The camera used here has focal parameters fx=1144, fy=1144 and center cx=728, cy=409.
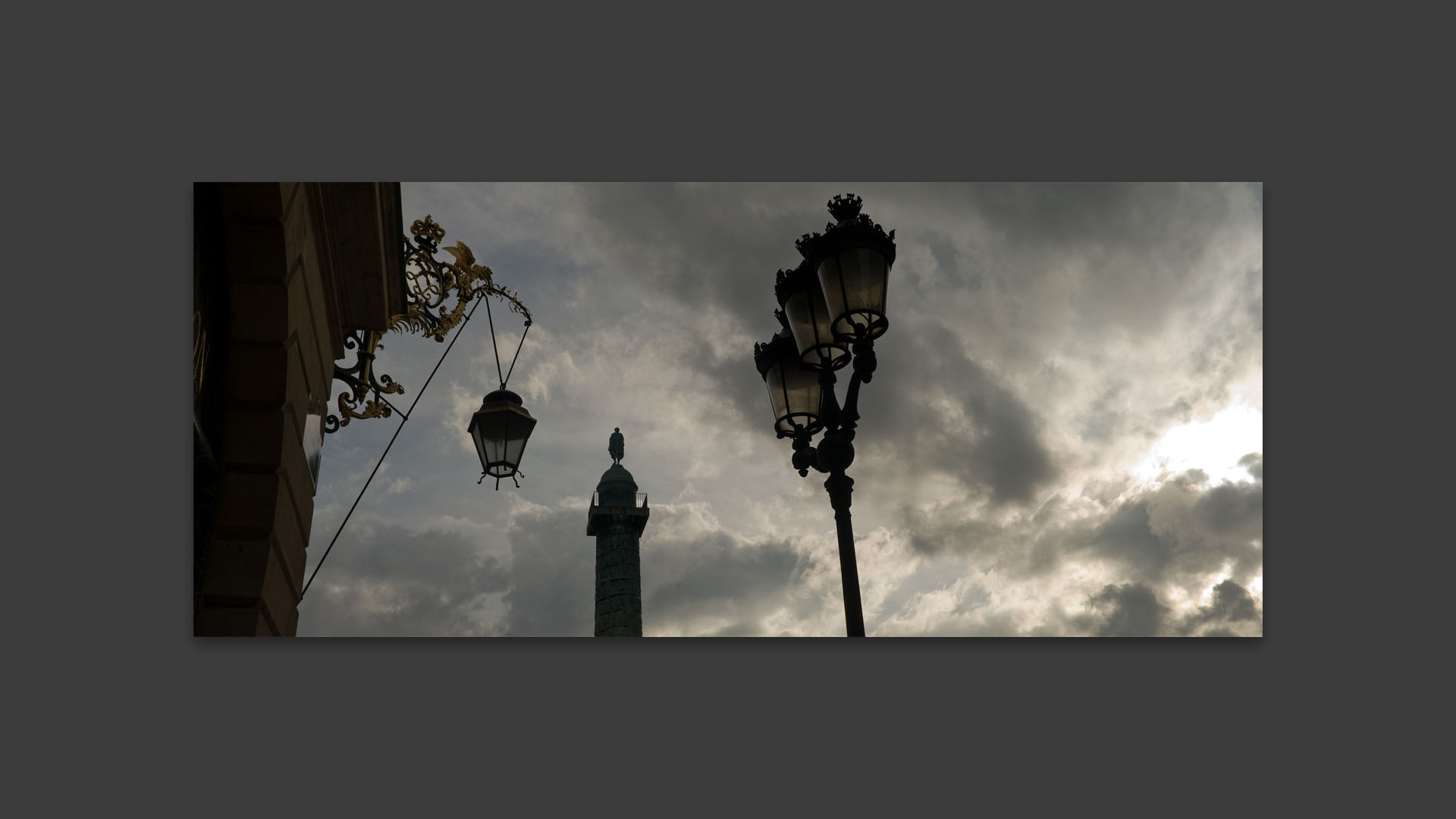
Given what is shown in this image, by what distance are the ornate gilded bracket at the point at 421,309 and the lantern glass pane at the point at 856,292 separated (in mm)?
3120

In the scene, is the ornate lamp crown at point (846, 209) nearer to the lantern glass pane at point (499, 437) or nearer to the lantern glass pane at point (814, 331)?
the lantern glass pane at point (814, 331)

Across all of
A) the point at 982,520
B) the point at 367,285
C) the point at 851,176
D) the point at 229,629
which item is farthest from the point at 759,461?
the point at 229,629

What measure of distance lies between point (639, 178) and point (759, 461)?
2.03 m

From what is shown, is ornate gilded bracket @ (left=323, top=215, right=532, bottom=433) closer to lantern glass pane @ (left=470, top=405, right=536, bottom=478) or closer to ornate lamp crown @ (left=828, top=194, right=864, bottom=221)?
lantern glass pane @ (left=470, top=405, right=536, bottom=478)

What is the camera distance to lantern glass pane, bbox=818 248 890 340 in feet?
14.0

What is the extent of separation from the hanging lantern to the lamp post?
2.10 meters

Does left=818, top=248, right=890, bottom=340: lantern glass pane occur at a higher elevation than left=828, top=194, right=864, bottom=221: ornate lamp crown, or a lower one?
lower

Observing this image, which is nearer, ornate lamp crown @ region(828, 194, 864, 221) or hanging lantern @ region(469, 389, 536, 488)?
ornate lamp crown @ region(828, 194, 864, 221)

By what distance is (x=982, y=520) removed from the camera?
6586 millimetres

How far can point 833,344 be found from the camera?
14.9 feet

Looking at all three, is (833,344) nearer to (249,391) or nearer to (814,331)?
(814,331)

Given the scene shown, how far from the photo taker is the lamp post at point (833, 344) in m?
4.28

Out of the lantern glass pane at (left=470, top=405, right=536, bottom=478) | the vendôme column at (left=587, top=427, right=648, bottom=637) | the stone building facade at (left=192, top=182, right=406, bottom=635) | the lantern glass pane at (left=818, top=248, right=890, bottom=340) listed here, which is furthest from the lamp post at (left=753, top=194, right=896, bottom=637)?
the vendôme column at (left=587, top=427, right=648, bottom=637)

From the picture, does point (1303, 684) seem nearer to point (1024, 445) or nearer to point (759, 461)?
point (1024, 445)
